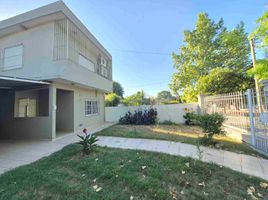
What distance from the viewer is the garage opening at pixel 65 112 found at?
10.3 meters

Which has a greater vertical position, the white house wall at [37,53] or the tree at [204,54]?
the tree at [204,54]

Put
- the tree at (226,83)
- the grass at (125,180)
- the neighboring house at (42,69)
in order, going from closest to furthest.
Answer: the grass at (125,180) → the neighboring house at (42,69) → the tree at (226,83)

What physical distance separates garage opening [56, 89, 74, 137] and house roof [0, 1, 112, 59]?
14.7ft

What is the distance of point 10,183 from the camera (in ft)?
12.0

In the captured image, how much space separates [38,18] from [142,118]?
34.2ft

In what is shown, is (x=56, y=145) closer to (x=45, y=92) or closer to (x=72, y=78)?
(x=72, y=78)

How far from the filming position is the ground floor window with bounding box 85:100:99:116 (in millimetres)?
12418

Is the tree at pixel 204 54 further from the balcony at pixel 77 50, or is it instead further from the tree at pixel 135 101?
the balcony at pixel 77 50

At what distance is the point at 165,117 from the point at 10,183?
480 inches

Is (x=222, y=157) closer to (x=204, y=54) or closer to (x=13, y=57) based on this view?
(x=13, y=57)

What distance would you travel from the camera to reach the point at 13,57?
9.29 m

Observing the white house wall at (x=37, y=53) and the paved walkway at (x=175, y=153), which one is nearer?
the paved walkway at (x=175, y=153)

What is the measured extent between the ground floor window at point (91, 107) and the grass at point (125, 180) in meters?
7.53

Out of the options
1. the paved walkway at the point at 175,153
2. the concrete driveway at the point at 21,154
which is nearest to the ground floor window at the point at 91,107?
the concrete driveway at the point at 21,154
